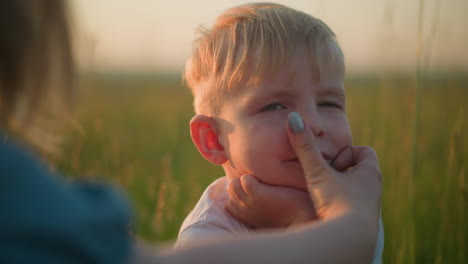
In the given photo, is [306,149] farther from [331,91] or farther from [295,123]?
[331,91]

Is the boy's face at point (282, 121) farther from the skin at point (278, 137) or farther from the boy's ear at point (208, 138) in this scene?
the boy's ear at point (208, 138)

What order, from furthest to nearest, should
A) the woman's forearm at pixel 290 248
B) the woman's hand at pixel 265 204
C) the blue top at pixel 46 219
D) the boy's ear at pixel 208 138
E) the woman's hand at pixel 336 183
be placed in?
the boy's ear at pixel 208 138 < the woman's hand at pixel 265 204 < the woman's hand at pixel 336 183 < the woman's forearm at pixel 290 248 < the blue top at pixel 46 219

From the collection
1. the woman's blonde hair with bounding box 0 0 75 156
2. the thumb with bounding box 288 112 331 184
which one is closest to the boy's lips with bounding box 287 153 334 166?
the thumb with bounding box 288 112 331 184

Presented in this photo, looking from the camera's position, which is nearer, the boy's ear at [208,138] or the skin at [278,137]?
the skin at [278,137]

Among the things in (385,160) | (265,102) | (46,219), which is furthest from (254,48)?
(385,160)

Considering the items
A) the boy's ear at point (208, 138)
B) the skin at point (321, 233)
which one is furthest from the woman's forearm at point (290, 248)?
the boy's ear at point (208, 138)

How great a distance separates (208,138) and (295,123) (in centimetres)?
43

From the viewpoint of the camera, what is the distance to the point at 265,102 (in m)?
1.36

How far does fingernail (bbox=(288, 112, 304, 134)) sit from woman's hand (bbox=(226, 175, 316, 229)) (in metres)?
0.21

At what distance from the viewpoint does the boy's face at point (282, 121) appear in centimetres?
132

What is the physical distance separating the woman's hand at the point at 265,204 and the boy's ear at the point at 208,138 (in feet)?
0.53

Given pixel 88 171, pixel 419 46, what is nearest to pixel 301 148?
pixel 419 46

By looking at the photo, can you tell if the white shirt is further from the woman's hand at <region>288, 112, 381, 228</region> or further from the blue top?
the blue top

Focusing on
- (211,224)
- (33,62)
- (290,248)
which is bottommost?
(211,224)
